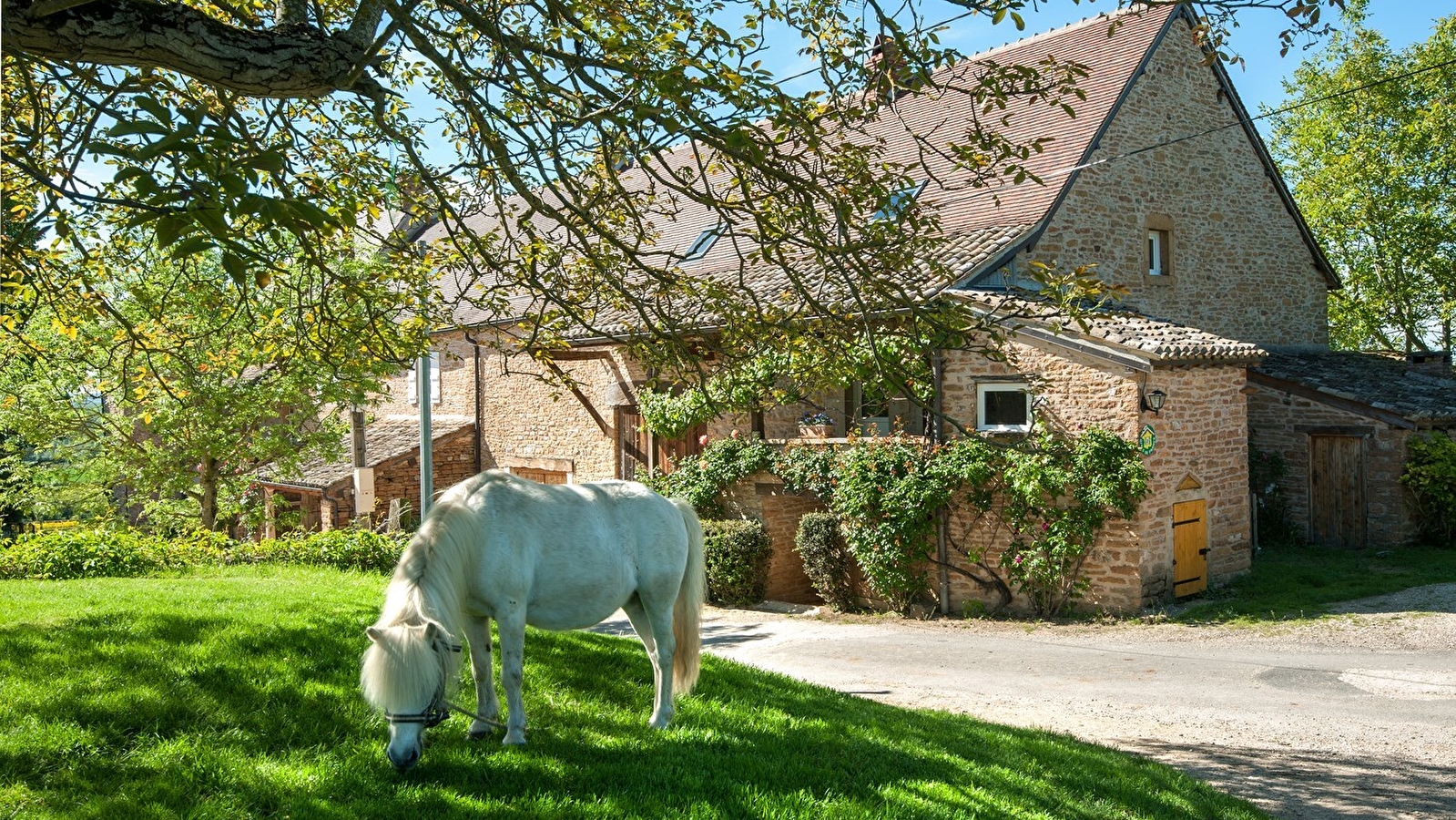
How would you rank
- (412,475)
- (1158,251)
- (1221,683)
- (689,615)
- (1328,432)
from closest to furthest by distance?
(689,615) → (1221,683) → (1328,432) → (1158,251) → (412,475)

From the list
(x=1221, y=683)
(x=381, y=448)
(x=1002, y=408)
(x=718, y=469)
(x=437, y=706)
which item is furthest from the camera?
(x=381, y=448)

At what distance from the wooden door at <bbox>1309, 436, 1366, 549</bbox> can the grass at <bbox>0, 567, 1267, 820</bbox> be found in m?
14.4

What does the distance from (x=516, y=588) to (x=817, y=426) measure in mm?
12718

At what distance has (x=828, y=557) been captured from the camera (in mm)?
17422

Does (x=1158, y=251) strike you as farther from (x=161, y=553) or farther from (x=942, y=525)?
(x=161, y=553)

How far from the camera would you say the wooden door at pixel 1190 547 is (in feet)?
52.0

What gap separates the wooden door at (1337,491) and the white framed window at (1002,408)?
7.48m

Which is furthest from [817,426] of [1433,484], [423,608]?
[423,608]

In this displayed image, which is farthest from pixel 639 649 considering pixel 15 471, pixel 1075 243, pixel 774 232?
pixel 15 471

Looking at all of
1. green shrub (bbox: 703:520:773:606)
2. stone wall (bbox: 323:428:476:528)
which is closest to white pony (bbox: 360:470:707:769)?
green shrub (bbox: 703:520:773:606)

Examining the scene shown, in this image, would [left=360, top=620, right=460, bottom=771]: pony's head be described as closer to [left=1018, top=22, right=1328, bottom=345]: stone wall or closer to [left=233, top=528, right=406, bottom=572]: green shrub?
[left=233, top=528, right=406, bottom=572]: green shrub

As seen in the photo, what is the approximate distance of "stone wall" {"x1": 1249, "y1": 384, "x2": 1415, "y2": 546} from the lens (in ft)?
63.2

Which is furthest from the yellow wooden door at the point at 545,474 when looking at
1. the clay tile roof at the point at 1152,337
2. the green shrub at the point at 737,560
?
the clay tile roof at the point at 1152,337

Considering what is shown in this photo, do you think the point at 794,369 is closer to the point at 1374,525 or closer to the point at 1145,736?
the point at 1145,736
